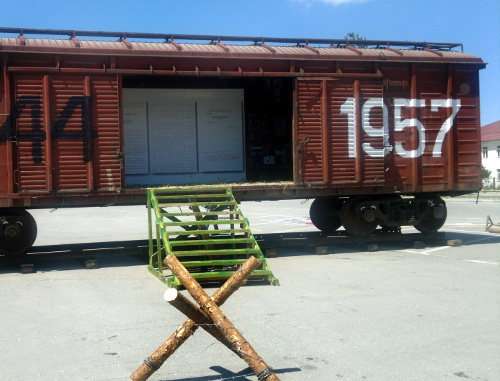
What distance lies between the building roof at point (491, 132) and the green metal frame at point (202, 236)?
56.7 m

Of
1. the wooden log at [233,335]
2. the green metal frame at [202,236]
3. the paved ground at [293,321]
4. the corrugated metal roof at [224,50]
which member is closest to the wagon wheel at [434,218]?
the paved ground at [293,321]

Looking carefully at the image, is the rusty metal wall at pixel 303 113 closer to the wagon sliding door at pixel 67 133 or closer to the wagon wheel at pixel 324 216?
the wagon sliding door at pixel 67 133

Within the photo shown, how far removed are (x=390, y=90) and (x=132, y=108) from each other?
5582 mm

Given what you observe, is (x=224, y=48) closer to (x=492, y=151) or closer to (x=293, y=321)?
(x=293, y=321)

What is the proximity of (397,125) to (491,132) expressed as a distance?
56542 millimetres

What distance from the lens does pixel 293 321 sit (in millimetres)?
6828

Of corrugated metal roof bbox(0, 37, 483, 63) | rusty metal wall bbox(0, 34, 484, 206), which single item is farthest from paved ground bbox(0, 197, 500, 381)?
corrugated metal roof bbox(0, 37, 483, 63)

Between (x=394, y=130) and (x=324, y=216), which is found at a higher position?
(x=394, y=130)

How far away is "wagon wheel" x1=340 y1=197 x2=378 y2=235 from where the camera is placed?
13.0m

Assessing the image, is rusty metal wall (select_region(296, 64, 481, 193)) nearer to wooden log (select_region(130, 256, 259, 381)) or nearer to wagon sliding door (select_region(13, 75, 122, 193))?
wagon sliding door (select_region(13, 75, 122, 193))

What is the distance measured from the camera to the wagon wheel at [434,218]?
13.5 m

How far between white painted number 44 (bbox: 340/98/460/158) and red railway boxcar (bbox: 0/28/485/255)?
2 centimetres

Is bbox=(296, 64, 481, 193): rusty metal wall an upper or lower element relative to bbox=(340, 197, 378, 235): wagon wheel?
upper

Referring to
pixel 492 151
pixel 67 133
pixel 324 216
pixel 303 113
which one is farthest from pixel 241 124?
pixel 492 151
